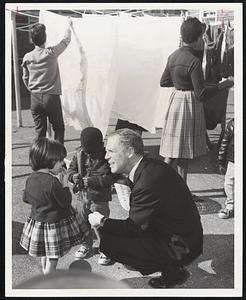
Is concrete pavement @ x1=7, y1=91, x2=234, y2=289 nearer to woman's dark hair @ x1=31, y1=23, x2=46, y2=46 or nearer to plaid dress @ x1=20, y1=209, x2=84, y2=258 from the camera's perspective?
plaid dress @ x1=20, y1=209, x2=84, y2=258

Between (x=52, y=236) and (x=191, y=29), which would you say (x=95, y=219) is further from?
(x=191, y=29)

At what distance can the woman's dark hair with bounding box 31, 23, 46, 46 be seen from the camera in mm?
2180

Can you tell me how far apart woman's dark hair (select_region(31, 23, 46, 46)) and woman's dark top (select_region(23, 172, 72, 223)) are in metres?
0.65

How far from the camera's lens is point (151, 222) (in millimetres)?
2053

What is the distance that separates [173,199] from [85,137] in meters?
0.53

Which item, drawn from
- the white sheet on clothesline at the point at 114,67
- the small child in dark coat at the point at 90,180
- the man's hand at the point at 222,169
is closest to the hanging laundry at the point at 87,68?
the white sheet on clothesline at the point at 114,67

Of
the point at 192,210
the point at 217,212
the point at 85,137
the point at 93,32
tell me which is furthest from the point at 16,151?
the point at 217,212

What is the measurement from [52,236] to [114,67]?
0.85m

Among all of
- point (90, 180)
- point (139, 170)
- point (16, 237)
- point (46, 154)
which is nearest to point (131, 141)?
point (139, 170)

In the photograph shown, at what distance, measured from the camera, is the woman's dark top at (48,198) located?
6.44ft

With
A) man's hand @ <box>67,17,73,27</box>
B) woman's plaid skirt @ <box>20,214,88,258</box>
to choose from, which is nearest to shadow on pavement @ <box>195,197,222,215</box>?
woman's plaid skirt @ <box>20,214,88,258</box>

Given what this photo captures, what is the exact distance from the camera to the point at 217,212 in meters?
2.34

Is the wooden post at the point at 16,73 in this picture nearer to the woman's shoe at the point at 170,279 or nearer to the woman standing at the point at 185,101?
the woman standing at the point at 185,101

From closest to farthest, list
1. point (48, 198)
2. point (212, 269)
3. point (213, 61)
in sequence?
point (48, 198) → point (212, 269) → point (213, 61)
